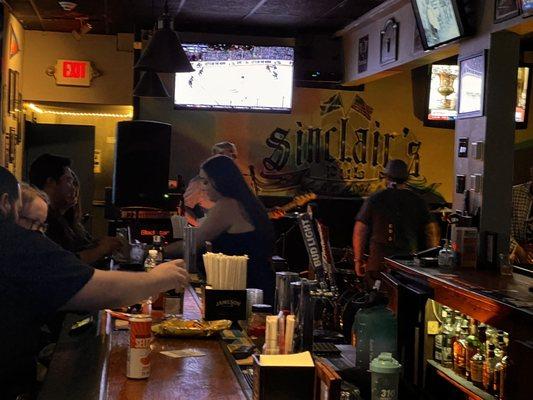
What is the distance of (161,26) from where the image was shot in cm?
558

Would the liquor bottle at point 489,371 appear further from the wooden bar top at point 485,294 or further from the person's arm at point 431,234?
the person's arm at point 431,234

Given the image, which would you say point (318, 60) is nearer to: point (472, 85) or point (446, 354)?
point (472, 85)

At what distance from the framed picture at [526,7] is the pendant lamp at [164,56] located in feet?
6.88

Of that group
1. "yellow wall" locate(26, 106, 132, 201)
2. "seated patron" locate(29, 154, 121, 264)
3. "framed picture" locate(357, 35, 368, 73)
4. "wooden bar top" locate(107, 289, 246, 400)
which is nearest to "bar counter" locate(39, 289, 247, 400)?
"wooden bar top" locate(107, 289, 246, 400)

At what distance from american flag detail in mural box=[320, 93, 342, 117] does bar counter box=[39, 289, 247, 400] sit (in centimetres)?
727

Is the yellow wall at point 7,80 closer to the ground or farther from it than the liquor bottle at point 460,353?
farther from it

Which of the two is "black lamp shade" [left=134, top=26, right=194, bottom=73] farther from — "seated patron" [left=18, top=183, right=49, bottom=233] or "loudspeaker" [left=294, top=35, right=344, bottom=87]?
"loudspeaker" [left=294, top=35, right=344, bottom=87]

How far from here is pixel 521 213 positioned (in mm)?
6367

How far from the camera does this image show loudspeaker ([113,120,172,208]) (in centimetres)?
859

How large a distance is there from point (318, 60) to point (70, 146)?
3.75 m

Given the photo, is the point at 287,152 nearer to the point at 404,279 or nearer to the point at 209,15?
the point at 209,15

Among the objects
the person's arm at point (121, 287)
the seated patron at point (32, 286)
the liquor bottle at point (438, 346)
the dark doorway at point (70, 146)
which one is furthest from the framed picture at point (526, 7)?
the dark doorway at point (70, 146)

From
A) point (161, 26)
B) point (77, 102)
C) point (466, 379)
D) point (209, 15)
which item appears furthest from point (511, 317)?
point (77, 102)

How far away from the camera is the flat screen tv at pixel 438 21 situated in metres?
6.02
